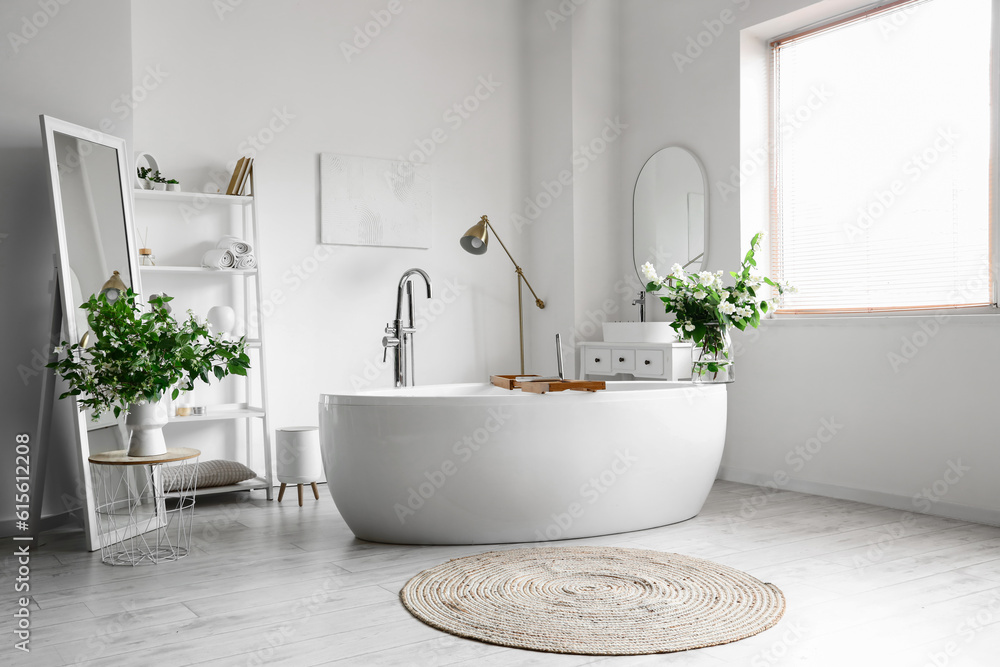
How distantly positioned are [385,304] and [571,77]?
175cm

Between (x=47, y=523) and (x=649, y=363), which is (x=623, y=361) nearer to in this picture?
(x=649, y=363)

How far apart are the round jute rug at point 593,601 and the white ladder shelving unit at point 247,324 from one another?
5.25 feet

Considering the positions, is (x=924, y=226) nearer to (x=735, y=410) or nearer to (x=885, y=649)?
(x=735, y=410)

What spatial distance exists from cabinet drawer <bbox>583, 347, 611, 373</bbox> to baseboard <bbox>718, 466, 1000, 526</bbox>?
2.76 feet

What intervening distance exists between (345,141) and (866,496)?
324 cm

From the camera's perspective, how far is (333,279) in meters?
4.61

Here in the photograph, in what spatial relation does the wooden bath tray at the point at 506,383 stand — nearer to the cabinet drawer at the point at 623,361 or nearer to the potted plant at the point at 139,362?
the cabinet drawer at the point at 623,361

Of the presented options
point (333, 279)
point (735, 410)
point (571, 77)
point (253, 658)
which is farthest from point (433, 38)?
point (253, 658)

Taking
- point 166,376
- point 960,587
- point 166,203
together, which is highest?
point 166,203

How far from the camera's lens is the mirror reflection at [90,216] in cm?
332

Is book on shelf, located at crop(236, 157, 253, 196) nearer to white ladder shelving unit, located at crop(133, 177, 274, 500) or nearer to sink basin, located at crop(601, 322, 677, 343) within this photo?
white ladder shelving unit, located at crop(133, 177, 274, 500)

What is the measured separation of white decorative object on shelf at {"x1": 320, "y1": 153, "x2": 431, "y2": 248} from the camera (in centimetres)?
459

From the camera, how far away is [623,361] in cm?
458

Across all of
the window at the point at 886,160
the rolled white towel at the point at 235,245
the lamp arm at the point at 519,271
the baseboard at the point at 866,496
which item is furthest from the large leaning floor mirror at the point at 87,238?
the window at the point at 886,160
